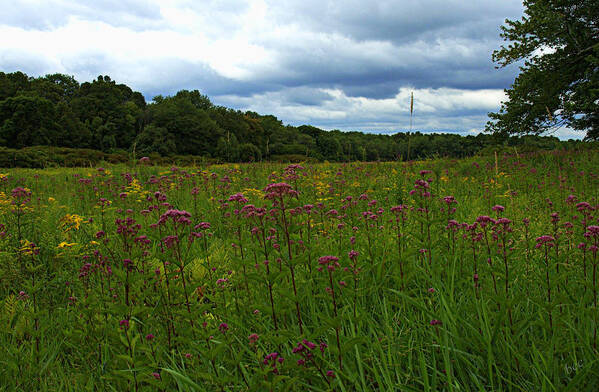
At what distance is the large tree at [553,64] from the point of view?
1627cm

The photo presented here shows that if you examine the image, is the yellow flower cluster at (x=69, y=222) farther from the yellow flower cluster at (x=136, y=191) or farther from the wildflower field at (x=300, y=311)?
the yellow flower cluster at (x=136, y=191)

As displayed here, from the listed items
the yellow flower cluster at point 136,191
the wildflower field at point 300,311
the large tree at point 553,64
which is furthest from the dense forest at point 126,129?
the wildflower field at point 300,311

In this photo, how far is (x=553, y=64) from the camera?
17.2m

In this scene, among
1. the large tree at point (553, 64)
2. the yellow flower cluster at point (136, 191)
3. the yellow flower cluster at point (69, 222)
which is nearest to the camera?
the yellow flower cluster at point (69, 222)

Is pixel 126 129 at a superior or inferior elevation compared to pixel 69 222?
superior

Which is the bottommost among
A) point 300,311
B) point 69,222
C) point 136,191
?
point 300,311

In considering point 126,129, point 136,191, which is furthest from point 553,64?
point 126,129

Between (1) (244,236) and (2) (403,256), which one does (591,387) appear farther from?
(1) (244,236)

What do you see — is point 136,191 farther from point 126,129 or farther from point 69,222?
point 126,129

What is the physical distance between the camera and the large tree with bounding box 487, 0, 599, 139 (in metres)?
16.3

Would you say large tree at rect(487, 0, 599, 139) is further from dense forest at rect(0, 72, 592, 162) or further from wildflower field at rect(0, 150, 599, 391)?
wildflower field at rect(0, 150, 599, 391)

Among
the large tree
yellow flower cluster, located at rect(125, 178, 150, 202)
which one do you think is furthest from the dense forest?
yellow flower cluster, located at rect(125, 178, 150, 202)

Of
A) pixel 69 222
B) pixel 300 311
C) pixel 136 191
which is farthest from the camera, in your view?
pixel 136 191

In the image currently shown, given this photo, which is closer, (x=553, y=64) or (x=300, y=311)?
(x=300, y=311)
